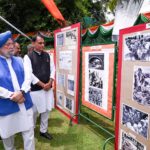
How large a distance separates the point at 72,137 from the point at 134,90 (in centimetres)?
219

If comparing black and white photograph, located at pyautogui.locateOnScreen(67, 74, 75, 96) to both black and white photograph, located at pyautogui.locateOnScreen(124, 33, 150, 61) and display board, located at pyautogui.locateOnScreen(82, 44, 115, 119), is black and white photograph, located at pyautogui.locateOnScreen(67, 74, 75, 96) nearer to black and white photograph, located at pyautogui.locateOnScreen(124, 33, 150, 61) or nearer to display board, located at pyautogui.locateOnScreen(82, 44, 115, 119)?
display board, located at pyautogui.locateOnScreen(82, 44, 115, 119)

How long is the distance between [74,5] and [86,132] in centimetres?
1467

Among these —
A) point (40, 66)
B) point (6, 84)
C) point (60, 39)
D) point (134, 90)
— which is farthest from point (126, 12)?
point (6, 84)

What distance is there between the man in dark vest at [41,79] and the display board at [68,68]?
2.61 ft

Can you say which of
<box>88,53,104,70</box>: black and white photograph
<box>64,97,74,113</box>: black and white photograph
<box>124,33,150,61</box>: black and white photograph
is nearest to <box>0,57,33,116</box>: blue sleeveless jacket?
<box>124,33,150,61</box>: black and white photograph

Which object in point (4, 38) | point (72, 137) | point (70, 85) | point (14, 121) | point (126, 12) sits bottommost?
point (72, 137)

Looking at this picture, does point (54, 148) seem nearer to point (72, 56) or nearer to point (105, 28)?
point (72, 56)

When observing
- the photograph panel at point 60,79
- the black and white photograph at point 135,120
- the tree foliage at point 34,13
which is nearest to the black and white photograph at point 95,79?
the black and white photograph at point 135,120

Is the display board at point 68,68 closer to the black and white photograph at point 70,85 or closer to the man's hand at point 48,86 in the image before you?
the black and white photograph at point 70,85

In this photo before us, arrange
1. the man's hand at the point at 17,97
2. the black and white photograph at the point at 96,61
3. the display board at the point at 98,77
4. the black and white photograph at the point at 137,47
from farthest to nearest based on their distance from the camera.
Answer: the black and white photograph at the point at 96,61
the display board at the point at 98,77
the man's hand at the point at 17,97
the black and white photograph at the point at 137,47

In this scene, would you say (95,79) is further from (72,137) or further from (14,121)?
(14,121)

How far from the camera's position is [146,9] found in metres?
7.11

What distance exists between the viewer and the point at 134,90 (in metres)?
3.82

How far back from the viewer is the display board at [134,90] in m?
3.60
